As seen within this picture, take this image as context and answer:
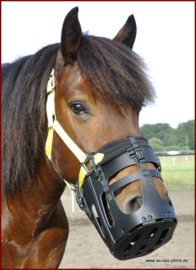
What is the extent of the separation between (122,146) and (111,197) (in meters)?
0.31

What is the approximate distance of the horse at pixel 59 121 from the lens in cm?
221

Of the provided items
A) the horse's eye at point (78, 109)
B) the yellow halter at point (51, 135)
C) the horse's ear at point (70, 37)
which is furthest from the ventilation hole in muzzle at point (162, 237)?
the horse's ear at point (70, 37)

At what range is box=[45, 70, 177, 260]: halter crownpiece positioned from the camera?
6.42 ft

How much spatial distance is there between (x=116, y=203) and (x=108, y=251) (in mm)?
6182

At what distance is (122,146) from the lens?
2.05 metres

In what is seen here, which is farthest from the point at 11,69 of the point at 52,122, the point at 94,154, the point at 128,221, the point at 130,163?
the point at 128,221

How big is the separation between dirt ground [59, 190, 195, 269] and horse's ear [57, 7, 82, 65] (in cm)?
370

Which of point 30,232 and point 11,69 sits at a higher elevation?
point 11,69

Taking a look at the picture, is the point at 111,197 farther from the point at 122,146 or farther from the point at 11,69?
the point at 11,69

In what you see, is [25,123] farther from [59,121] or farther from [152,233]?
[152,233]

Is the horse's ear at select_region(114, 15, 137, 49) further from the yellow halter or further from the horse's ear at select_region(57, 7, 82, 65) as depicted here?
the yellow halter

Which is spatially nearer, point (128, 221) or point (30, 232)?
point (128, 221)

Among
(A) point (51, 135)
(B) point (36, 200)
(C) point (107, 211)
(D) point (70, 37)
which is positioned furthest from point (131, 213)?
(D) point (70, 37)

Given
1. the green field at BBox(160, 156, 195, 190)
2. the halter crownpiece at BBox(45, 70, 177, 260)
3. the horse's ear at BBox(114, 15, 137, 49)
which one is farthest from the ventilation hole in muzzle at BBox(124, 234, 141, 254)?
the green field at BBox(160, 156, 195, 190)
